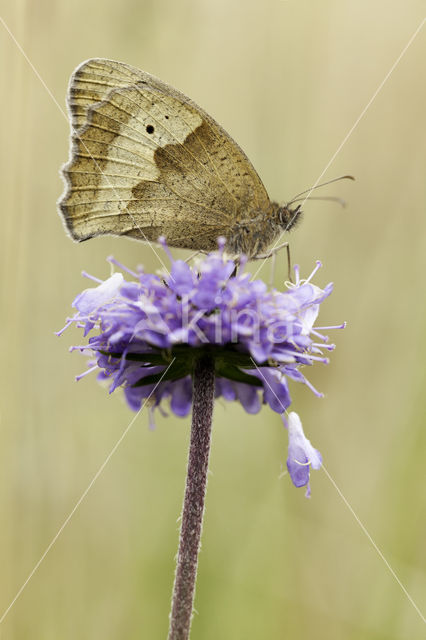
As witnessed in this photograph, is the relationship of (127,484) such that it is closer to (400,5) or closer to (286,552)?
(286,552)

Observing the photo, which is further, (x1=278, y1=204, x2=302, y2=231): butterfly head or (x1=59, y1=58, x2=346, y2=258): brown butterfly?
(x1=278, y1=204, x2=302, y2=231): butterfly head

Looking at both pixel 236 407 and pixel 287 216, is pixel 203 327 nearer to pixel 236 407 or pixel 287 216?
pixel 287 216

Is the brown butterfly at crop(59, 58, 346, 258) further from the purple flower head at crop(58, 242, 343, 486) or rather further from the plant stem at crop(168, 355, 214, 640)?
the plant stem at crop(168, 355, 214, 640)

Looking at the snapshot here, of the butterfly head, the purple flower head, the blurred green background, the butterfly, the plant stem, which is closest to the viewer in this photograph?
the plant stem

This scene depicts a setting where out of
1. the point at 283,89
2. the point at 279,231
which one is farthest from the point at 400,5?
the point at 279,231

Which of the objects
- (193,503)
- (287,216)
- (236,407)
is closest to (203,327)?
(193,503)

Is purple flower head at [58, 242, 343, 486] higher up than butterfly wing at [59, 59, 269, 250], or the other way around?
butterfly wing at [59, 59, 269, 250]

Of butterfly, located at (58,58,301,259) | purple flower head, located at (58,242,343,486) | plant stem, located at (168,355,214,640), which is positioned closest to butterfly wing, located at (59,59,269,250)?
butterfly, located at (58,58,301,259)
